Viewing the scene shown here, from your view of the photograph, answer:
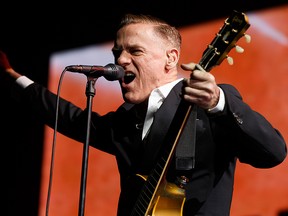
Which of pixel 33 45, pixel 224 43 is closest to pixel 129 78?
pixel 224 43

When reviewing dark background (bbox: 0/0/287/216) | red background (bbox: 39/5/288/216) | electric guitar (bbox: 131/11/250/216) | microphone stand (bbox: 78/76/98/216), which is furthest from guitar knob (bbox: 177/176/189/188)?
dark background (bbox: 0/0/287/216)

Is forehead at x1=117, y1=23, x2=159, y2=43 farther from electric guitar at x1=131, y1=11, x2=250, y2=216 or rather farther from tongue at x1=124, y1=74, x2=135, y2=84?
electric guitar at x1=131, y1=11, x2=250, y2=216

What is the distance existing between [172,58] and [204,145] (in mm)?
A: 496

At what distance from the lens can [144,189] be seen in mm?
1982

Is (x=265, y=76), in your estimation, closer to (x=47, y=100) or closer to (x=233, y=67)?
(x=233, y=67)

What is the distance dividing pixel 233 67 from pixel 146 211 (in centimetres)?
122

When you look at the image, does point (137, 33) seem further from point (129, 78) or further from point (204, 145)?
point (204, 145)

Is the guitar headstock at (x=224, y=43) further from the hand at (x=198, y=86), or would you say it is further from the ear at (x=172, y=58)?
the ear at (x=172, y=58)

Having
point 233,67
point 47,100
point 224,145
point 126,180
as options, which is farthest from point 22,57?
point 224,145

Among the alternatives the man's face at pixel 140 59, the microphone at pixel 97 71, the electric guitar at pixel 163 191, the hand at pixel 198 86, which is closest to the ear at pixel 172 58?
the man's face at pixel 140 59

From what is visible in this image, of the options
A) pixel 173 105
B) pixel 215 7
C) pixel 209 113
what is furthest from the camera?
pixel 215 7

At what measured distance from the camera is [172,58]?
242 centimetres

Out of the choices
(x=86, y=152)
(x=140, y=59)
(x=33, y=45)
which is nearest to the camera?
(x=86, y=152)

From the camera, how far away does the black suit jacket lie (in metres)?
1.85
